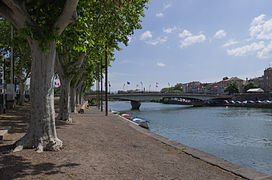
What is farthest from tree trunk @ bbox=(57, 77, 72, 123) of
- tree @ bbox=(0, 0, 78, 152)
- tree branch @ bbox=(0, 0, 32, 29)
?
tree branch @ bbox=(0, 0, 32, 29)

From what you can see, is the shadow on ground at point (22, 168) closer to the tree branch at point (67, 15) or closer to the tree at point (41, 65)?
the tree at point (41, 65)

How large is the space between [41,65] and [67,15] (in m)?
1.79

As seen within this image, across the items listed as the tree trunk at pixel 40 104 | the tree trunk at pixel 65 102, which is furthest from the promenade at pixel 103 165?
the tree trunk at pixel 65 102

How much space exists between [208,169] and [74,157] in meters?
3.76

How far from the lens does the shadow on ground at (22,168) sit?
14.8 feet

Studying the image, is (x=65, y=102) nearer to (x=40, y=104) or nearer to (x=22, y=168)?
(x=40, y=104)

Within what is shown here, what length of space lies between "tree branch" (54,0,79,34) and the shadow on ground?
13.2 ft

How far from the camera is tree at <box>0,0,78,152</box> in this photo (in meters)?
6.36

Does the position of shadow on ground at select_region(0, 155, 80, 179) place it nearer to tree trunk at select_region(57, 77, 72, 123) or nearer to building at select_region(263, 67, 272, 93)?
tree trunk at select_region(57, 77, 72, 123)

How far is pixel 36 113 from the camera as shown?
6703mm

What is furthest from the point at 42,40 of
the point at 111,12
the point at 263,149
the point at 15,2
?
the point at 263,149

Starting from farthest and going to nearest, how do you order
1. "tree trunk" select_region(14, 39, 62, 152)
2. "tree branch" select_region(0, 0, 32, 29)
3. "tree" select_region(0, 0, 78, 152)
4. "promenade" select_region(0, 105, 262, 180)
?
"tree trunk" select_region(14, 39, 62, 152) < "tree" select_region(0, 0, 78, 152) < "tree branch" select_region(0, 0, 32, 29) < "promenade" select_region(0, 105, 262, 180)

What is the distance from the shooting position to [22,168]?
4.88 m

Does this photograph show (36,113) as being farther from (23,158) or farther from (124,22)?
(124,22)
